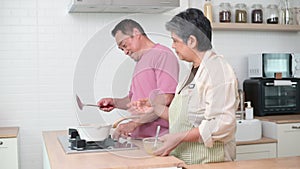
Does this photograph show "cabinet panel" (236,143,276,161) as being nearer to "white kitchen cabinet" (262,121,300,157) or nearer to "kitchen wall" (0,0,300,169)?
"white kitchen cabinet" (262,121,300,157)

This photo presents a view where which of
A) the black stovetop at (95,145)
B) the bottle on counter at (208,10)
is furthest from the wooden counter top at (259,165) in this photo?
the bottle on counter at (208,10)

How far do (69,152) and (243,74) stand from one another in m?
2.38

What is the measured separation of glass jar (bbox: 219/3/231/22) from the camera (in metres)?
3.67

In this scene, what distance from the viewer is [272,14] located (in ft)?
12.6

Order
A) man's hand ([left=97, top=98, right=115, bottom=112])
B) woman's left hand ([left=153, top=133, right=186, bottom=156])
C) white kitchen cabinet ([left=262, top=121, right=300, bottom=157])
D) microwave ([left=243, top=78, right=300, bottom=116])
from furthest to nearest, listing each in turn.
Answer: microwave ([left=243, top=78, right=300, bottom=116])
white kitchen cabinet ([left=262, top=121, right=300, bottom=157])
man's hand ([left=97, top=98, right=115, bottom=112])
woman's left hand ([left=153, top=133, right=186, bottom=156])

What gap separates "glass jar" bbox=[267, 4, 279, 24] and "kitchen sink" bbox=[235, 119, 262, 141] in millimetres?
1117

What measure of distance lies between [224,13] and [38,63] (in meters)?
1.69

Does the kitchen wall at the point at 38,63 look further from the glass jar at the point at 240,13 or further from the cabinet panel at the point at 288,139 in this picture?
the cabinet panel at the point at 288,139

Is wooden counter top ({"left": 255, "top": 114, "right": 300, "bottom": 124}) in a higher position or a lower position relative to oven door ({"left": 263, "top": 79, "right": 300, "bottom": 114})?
lower

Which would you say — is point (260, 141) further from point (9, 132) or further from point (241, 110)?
point (9, 132)

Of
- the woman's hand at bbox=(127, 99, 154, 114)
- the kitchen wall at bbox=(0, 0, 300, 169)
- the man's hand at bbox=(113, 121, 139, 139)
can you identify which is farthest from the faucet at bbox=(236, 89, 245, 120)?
the woman's hand at bbox=(127, 99, 154, 114)

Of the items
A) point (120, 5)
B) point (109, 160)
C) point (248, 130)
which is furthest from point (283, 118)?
point (109, 160)

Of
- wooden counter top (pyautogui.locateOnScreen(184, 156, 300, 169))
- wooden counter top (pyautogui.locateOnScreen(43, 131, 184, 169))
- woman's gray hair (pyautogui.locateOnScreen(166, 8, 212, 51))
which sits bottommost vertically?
wooden counter top (pyautogui.locateOnScreen(184, 156, 300, 169))

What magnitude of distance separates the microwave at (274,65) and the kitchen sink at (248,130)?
23.5 inches
